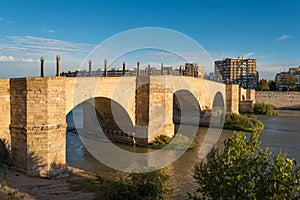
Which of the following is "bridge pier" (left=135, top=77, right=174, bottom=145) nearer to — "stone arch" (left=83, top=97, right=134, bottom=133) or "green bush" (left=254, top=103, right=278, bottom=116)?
"stone arch" (left=83, top=97, right=134, bottom=133)

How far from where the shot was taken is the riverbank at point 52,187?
7.51 m

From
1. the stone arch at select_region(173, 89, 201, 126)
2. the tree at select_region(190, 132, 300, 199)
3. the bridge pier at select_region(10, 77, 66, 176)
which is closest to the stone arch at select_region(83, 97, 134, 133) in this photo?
the bridge pier at select_region(10, 77, 66, 176)

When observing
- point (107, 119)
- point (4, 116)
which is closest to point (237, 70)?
point (107, 119)

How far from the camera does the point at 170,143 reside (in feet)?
46.2

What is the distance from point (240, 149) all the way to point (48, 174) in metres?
6.28

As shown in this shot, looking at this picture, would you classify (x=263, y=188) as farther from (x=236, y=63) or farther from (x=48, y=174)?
(x=236, y=63)

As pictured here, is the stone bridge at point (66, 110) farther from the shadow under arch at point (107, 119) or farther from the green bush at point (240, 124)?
the green bush at point (240, 124)

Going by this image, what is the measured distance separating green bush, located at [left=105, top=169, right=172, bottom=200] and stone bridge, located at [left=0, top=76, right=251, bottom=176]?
10.5 ft

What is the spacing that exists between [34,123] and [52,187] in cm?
205

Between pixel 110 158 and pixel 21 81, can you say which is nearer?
pixel 21 81

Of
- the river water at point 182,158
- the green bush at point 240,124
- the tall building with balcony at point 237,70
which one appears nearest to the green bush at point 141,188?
the river water at point 182,158

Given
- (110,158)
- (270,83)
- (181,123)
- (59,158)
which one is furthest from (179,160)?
(270,83)

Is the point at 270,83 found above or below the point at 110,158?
above

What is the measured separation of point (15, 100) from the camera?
8945 mm
